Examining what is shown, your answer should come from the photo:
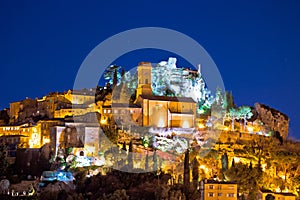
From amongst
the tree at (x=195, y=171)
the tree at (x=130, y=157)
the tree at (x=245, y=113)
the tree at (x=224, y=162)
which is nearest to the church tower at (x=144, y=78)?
the tree at (x=245, y=113)

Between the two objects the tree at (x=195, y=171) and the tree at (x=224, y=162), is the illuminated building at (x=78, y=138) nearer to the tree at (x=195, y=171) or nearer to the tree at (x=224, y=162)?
the tree at (x=195, y=171)

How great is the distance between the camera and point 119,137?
40.4 metres

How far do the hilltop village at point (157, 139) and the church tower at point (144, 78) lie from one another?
11 centimetres

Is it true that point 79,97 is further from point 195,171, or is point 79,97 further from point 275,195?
point 275,195

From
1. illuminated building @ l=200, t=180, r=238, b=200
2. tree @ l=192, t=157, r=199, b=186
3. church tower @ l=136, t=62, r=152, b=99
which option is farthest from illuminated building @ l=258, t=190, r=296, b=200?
church tower @ l=136, t=62, r=152, b=99

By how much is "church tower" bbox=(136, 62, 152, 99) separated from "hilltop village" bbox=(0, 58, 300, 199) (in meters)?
0.11

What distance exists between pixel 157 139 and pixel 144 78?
8396 mm

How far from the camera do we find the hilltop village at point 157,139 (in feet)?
119

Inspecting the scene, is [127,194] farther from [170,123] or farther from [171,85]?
[171,85]

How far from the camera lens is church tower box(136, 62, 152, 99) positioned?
1848 inches

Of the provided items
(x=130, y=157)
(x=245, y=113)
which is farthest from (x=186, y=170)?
(x=245, y=113)

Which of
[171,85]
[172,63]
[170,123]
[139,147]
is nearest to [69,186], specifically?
[139,147]

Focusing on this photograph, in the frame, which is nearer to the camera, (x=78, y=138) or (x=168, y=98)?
(x=78, y=138)

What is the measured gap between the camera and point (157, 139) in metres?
41.2
